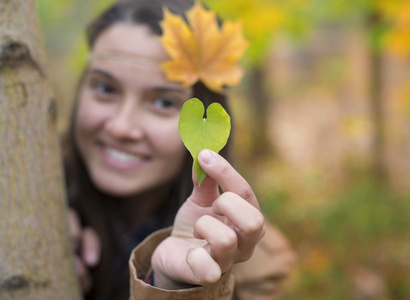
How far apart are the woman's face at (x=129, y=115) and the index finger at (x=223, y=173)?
577 mm

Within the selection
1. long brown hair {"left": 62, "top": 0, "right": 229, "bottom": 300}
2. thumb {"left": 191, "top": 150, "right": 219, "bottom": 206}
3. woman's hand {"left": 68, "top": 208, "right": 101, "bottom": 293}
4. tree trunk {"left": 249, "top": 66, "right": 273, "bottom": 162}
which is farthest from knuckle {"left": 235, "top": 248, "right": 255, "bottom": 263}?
tree trunk {"left": 249, "top": 66, "right": 273, "bottom": 162}

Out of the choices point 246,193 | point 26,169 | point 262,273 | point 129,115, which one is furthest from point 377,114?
point 26,169

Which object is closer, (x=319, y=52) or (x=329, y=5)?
(x=329, y=5)

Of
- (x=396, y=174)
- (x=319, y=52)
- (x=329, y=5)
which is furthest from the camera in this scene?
(x=319, y=52)

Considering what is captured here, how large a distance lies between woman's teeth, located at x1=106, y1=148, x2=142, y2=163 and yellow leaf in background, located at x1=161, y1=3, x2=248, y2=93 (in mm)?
307

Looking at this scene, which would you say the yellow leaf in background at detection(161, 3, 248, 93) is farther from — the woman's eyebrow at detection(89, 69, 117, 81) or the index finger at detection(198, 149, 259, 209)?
the index finger at detection(198, 149, 259, 209)

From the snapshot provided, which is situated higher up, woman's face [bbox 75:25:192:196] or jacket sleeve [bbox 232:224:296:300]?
woman's face [bbox 75:25:192:196]

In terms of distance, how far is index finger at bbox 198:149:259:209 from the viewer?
2.06 ft

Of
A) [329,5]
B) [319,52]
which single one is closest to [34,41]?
[329,5]

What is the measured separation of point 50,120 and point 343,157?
159 inches

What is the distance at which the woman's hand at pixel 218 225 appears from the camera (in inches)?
24.3

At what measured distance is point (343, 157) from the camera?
14.5ft

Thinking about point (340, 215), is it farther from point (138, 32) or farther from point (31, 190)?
point (31, 190)

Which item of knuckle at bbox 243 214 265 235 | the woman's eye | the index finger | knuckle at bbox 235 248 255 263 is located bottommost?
knuckle at bbox 235 248 255 263
